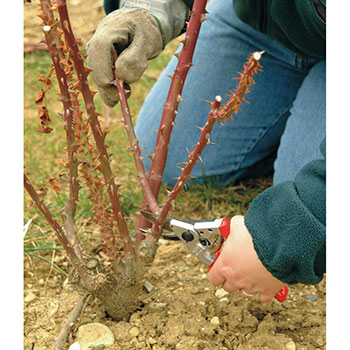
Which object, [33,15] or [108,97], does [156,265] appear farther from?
[33,15]

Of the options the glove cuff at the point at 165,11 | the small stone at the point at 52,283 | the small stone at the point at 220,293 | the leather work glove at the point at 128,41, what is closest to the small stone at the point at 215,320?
the small stone at the point at 220,293

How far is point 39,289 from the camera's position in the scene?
58.1 inches

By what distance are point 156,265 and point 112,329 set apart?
1.29 feet

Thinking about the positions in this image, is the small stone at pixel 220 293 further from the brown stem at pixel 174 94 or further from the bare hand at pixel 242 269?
the brown stem at pixel 174 94

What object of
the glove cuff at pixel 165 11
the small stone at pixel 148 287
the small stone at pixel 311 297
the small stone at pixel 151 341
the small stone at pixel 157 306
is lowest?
the small stone at pixel 311 297

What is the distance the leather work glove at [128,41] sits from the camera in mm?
1231

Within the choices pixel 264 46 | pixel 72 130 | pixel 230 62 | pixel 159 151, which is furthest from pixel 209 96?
pixel 72 130

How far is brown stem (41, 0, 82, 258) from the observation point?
972mm

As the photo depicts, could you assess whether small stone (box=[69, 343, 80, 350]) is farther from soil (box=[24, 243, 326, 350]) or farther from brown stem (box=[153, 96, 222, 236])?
brown stem (box=[153, 96, 222, 236])

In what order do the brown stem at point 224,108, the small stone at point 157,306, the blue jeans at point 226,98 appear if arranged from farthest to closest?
the blue jeans at point 226,98 → the small stone at point 157,306 → the brown stem at point 224,108

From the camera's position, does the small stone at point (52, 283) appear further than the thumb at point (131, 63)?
Yes

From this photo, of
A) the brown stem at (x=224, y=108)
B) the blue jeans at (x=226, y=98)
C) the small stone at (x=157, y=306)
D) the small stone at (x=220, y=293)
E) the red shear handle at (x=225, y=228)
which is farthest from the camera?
the blue jeans at (x=226, y=98)

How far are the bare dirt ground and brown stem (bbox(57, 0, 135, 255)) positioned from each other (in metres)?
0.21

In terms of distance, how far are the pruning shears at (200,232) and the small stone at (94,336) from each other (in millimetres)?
283
